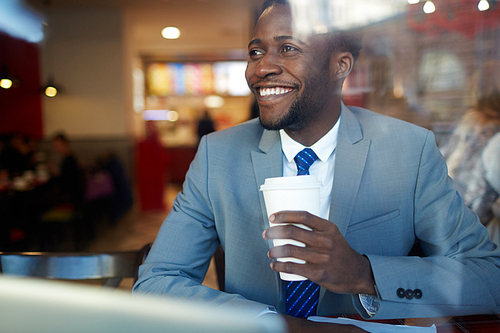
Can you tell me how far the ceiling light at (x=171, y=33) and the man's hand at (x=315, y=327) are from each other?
22.6 ft

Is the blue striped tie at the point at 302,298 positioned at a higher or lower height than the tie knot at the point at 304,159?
lower

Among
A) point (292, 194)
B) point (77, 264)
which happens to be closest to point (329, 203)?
point (292, 194)

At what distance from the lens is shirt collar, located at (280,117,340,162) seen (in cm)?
110

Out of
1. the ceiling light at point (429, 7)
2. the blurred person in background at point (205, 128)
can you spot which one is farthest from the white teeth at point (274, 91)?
the blurred person in background at point (205, 128)

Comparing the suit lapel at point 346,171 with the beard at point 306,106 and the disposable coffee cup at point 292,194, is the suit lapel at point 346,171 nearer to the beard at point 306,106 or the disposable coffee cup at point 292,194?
the beard at point 306,106

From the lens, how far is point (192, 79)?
356 inches

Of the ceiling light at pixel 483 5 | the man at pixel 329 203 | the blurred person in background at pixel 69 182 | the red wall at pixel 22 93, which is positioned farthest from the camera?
the red wall at pixel 22 93

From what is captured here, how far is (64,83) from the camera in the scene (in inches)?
220

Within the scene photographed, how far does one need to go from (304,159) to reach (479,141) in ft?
3.29

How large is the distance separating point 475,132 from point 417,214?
2.56 feet

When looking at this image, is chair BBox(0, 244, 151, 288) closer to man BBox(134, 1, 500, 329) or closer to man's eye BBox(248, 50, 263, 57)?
man BBox(134, 1, 500, 329)

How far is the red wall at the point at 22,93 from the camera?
13.4 ft

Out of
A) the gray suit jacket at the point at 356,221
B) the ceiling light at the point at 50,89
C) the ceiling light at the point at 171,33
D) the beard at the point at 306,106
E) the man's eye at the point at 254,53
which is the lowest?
the gray suit jacket at the point at 356,221

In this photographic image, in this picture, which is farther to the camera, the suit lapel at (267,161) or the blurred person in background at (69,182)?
the blurred person in background at (69,182)
